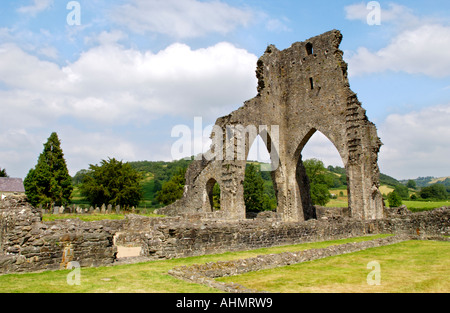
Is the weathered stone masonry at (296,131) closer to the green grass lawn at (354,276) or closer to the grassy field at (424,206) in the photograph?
the grassy field at (424,206)

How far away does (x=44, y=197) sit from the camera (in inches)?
1355

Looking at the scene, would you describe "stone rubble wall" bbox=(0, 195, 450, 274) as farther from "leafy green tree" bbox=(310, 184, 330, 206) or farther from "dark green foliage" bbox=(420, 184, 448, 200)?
"dark green foliage" bbox=(420, 184, 448, 200)

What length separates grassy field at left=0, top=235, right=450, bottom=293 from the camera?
5.55 m

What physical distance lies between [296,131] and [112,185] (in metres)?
23.2

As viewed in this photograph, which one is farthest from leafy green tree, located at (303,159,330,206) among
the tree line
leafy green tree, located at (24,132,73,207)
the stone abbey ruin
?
leafy green tree, located at (24,132,73,207)

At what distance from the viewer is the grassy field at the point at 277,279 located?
5555mm

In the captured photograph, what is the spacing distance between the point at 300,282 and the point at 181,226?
3.96 meters

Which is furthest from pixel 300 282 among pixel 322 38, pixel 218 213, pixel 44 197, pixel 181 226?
pixel 44 197

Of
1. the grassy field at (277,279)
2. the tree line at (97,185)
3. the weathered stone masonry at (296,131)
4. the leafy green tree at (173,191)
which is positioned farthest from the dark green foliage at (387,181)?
the grassy field at (277,279)

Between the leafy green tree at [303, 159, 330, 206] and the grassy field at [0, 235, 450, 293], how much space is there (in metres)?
46.4

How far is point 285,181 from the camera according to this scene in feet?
85.9

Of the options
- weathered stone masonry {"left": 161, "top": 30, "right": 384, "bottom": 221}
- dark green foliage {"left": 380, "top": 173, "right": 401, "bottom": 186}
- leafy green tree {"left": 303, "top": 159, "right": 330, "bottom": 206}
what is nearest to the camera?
weathered stone masonry {"left": 161, "top": 30, "right": 384, "bottom": 221}

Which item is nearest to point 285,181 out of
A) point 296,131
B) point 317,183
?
point 296,131

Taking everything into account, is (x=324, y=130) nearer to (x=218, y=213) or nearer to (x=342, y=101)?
(x=342, y=101)
